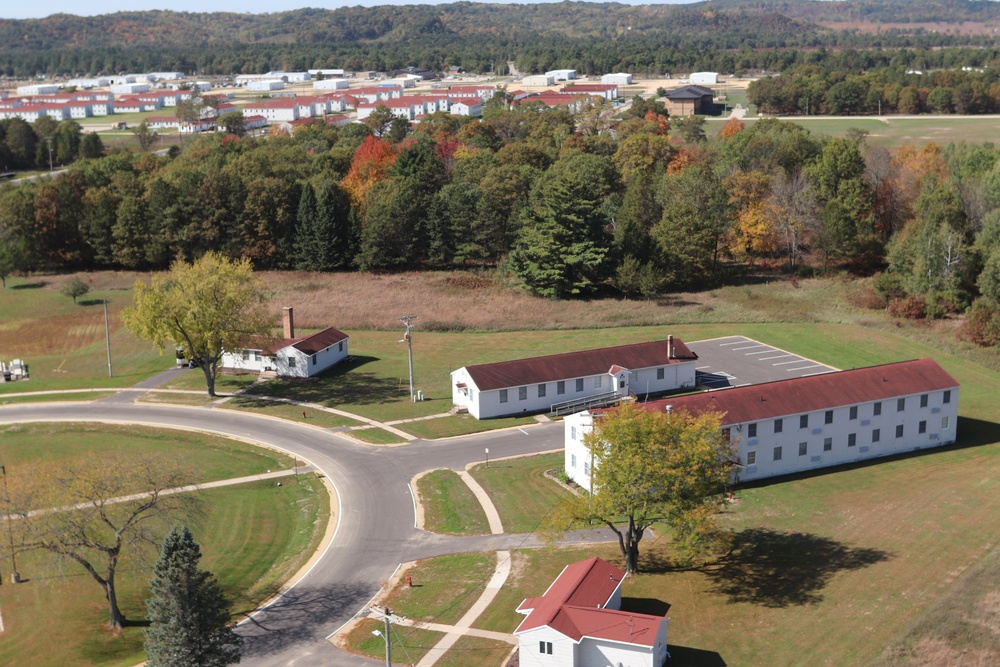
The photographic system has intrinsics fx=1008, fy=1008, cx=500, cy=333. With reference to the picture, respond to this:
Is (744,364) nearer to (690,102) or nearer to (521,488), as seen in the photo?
(521,488)

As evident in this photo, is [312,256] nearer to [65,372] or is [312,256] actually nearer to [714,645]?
[65,372]

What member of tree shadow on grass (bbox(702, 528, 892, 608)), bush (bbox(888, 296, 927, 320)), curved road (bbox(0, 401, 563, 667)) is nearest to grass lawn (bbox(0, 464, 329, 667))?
curved road (bbox(0, 401, 563, 667))

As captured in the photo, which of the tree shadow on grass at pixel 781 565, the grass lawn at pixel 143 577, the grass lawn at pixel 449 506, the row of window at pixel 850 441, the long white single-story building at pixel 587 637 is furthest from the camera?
the row of window at pixel 850 441

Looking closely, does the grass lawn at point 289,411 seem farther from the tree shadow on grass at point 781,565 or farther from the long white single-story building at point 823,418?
the tree shadow on grass at point 781,565

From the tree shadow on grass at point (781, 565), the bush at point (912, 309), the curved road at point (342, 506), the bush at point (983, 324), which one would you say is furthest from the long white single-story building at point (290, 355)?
the bush at point (983, 324)

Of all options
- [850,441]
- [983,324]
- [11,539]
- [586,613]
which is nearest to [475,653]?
[586,613]

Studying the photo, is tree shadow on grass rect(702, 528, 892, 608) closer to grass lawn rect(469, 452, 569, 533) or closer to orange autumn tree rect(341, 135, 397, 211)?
grass lawn rect(469, 452, 569, 533)

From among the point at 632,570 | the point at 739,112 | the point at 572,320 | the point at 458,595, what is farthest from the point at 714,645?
the point at 739,112
